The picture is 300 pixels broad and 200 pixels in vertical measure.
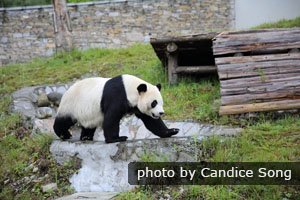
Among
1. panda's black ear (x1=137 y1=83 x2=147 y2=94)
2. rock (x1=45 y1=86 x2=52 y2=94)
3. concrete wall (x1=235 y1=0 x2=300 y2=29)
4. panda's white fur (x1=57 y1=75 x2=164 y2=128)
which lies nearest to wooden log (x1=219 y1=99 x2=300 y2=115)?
panda's white fur (x1=57 y1=75 x2=164 y2=128)

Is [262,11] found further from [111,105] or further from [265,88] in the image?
[111,105]

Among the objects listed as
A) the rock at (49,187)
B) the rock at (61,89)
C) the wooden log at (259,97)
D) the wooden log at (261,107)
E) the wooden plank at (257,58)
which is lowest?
the rock at (49,187)

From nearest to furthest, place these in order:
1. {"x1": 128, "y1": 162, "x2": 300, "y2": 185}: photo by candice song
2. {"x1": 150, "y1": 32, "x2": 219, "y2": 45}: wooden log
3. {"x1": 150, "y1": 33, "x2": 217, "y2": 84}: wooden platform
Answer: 1. {"x1": 128, "y1": 162, "x2": 300, "y2": 185}: photo by candice song
2. {"x1": 150, "y1": 32, "x2": 219, "y2": 45}: wooden log
3. {"x1": 150, "y1": 33, "x2": 217, "y2": 84}: wooden platform

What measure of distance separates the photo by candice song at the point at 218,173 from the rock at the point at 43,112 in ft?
11.9

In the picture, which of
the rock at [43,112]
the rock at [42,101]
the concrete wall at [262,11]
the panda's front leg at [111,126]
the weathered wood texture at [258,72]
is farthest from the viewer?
the concrete wall at [262,11]

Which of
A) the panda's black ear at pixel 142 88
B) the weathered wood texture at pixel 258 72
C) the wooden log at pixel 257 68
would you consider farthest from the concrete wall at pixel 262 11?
the panda's black ear at pixel 142 88

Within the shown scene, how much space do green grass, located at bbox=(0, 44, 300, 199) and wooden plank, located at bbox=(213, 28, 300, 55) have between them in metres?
0.87

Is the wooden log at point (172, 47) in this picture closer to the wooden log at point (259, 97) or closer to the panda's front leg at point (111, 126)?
the wooden log at point (259, 97)

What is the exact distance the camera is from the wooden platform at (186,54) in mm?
8266

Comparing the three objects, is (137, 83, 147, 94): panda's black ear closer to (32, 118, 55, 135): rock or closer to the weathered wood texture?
the weathered wood texture

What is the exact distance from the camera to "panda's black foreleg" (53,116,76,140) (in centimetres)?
641

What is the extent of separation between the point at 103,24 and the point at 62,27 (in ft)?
9.01

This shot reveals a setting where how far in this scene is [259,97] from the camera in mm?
7191

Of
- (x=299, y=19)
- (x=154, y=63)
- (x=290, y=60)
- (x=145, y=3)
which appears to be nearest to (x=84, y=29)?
(x=145, y=3)
